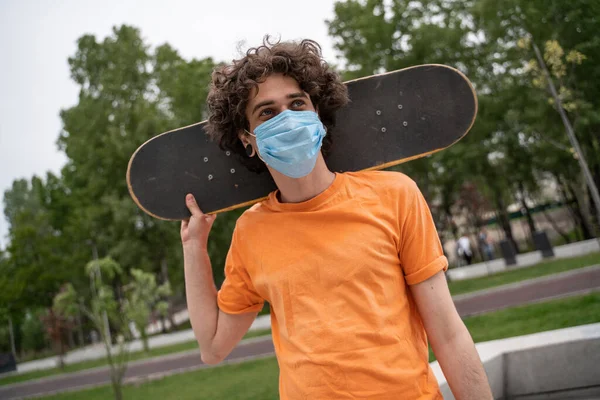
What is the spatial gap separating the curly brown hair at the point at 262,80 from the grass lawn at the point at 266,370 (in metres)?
6.66

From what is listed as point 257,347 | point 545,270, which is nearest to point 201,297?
point 257,347

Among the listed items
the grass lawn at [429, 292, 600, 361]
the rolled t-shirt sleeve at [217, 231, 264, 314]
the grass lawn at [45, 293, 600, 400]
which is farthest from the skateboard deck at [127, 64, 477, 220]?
the grass lawn at [45, 293, 600, 400]

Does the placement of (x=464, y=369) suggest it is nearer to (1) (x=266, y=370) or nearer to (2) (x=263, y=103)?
(2) (x=263, y=103)

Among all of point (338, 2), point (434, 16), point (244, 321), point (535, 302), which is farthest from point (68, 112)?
point (244, 321)

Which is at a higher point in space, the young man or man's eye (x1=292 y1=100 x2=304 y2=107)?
man's eye (x1=292 y1=100 x2=304 y2=107)

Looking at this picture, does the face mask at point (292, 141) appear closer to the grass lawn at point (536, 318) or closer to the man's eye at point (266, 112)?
the man's eye at point (266, 112)

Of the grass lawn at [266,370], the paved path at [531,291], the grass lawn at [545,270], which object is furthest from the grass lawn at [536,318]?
the grass lawn at [545,270]

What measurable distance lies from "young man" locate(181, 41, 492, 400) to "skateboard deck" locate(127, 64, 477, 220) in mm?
379

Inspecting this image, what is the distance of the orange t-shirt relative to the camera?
1463 millimetres

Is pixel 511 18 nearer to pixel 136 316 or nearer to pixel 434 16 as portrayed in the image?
pixel 434 16

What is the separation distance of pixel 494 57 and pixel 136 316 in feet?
48.0

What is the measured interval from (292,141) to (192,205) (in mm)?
671

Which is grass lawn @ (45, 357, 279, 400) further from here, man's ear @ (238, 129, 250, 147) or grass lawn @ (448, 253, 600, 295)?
grass lawn @ (448, 253, 600, 295)

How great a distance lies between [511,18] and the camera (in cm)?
1403
